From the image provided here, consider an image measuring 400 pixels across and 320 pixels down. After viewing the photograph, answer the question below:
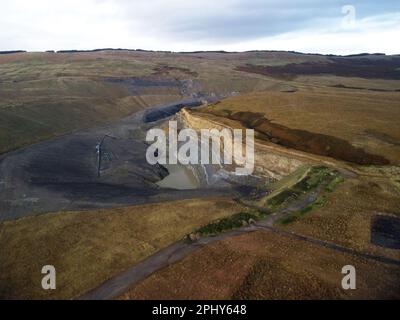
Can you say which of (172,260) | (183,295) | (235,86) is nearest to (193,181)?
(172,260)

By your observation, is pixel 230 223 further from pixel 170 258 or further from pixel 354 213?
pixel 354 213

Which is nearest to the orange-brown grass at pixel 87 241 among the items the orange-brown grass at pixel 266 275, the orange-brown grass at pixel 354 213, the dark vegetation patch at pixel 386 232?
the orange-brown grass at pixel 266 275

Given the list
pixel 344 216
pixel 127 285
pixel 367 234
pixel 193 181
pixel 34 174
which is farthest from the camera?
pixel 193 181

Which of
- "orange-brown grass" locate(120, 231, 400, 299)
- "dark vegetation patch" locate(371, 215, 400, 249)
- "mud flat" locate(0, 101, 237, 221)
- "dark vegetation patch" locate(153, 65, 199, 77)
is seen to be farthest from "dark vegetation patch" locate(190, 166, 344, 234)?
"dark vegetation patch" locate(153, 65, 199, 77)

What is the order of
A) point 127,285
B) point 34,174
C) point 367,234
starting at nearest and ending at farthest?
point 127,285, point 367,234, point 34,174

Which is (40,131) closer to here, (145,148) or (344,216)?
(145,148)

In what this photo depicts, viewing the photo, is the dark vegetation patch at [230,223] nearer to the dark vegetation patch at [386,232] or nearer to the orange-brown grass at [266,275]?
the orange-brown grass at [266,275]
